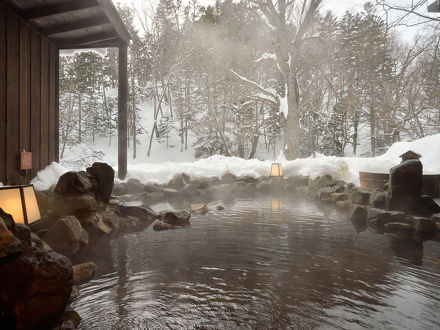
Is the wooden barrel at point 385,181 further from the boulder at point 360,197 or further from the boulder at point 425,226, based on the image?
the boulder at point 425,226

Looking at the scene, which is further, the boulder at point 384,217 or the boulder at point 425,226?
the boulder at point 384,217

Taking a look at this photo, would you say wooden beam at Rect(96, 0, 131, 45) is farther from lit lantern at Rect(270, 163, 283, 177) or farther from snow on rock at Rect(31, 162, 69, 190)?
lit lantern at Rect(270, 163, 283, 177)

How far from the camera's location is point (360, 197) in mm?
6309

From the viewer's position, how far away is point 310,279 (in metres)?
2.74

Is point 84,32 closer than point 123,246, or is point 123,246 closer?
point 123,246

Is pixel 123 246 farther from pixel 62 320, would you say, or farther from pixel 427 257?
pixel 427 257

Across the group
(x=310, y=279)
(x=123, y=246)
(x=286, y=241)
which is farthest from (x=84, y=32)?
(x=310, y=279)

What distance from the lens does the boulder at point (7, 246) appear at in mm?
1749

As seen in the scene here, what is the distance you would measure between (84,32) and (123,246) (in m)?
4.70

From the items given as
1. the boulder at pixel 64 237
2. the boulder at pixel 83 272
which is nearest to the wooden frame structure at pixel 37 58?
the boulder at pixel 64 237

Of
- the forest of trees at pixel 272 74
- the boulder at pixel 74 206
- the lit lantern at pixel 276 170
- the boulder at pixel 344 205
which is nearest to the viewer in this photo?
the boulder at pixel 74 206

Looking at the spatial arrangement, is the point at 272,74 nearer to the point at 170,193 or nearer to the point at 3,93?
the point at 170,193

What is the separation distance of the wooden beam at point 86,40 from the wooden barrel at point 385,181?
6.54 meters

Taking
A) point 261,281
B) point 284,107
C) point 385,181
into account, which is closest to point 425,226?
point 385,181
